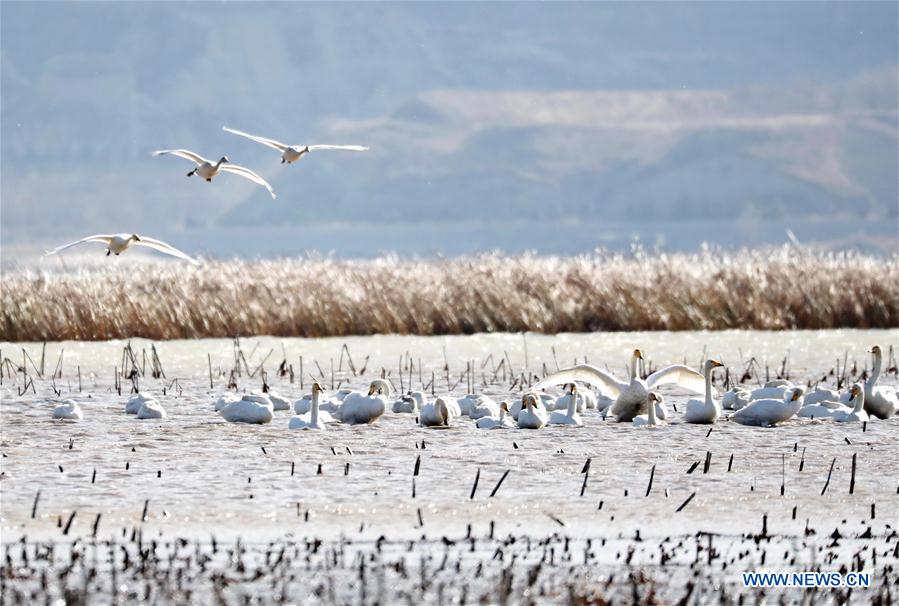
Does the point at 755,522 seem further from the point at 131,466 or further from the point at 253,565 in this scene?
the point at 131,466

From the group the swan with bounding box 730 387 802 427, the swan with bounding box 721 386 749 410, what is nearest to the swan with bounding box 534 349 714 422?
the swan with bounding box 721 386 749 410

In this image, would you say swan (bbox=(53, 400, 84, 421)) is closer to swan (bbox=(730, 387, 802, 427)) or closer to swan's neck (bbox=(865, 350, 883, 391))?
swan (bbox=(730, 387, 802, 427))

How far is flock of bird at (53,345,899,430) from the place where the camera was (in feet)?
32.6

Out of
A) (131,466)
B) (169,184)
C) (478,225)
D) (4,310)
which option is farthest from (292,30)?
(131,466)

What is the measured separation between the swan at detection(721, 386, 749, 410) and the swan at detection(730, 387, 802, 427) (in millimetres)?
574

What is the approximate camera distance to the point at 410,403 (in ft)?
35.2

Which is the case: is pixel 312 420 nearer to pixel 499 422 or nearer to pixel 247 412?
pixel 247 412

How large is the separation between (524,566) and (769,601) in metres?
0.95

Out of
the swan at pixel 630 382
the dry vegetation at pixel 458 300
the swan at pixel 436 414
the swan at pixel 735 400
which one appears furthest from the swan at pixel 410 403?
the dry vegetation at pixel 458 300

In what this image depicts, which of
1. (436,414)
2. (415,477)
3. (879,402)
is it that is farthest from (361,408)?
(879,402)

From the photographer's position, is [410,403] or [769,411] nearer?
[769,411]

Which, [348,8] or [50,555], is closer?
[50,555]

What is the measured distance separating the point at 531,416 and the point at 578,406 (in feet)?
3.32

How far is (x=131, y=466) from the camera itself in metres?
8.37
